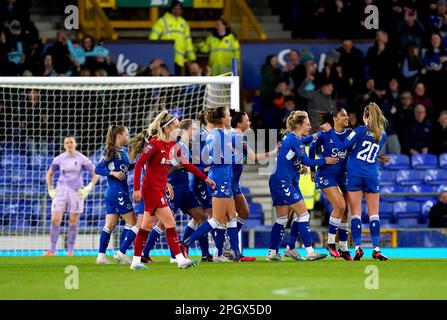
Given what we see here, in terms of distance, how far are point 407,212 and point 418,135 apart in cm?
172

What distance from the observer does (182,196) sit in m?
13.9

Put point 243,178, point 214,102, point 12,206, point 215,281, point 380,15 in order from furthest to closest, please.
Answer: point 380,15 → point 243,178 → point 12,206 → point 214,102 → point 215,281

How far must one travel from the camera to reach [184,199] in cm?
1388

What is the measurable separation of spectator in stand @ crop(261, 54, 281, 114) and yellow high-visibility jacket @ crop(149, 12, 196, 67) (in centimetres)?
156

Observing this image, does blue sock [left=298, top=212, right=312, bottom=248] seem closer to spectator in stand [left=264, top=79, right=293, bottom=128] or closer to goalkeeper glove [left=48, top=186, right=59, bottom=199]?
goalkeeper glove [left=48, top=186, right=59, bottom=199]

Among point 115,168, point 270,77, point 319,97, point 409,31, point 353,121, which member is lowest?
point 115,168

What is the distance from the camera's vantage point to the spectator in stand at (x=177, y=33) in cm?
2150

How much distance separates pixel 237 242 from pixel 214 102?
353cm

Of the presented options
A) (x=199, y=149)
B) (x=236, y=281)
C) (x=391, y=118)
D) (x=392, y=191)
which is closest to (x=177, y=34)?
(x=391, y=118)

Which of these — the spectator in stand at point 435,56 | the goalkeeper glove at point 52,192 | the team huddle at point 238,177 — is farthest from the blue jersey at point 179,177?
the spectator in stand at point 435,56

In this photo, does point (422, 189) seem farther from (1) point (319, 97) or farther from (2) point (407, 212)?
(1) point (319, 97)

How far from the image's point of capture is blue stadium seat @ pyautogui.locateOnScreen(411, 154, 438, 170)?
20.7 metres

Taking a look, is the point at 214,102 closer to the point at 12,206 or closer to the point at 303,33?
the point at 12,206
